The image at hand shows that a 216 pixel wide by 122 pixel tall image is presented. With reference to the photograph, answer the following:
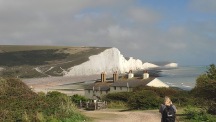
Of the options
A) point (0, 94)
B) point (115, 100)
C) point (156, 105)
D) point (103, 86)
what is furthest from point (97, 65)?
point (0, 94)

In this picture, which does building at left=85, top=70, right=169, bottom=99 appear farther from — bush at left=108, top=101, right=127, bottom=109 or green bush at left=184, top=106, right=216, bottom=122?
green bush at left=184, top=106, right=216, bottom=122

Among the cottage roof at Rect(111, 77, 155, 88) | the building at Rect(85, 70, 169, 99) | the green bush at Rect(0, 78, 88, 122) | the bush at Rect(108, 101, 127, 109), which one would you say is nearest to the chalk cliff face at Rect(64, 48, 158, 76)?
the building at Rect(85, 70, 169, 99)

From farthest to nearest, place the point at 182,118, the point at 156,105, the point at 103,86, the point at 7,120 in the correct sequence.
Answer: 1. the point at 103,86
2. the point at 156,105
3. the point at 182,118
4. the point at 7,120

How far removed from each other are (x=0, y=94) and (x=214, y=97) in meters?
13.0

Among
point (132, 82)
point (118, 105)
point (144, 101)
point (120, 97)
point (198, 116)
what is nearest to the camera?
point (198, 116)

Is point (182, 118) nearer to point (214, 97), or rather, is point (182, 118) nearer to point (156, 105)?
point (214, 97)

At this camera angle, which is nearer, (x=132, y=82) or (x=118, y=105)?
(x=118, y=105)

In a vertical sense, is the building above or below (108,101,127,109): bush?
above

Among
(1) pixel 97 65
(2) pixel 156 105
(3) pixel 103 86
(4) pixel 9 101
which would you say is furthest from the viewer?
(1) pixel 97 65

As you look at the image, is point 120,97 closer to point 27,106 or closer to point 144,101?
point 144,101

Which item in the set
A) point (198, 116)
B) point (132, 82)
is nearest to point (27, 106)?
point (198, 116)

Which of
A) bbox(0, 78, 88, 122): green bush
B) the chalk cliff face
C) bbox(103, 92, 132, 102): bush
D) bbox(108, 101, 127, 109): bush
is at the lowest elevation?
bbox(108, 101, 127, 109): bush

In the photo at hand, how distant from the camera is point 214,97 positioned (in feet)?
83.0

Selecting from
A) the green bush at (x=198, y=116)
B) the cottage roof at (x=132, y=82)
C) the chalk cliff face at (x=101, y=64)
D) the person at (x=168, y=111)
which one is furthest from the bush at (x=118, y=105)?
the chalk cliff face at (x=101, y=64)
